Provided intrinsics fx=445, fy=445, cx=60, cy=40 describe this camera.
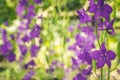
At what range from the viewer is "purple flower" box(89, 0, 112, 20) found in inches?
75.7

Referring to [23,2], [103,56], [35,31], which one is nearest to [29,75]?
[35,31]

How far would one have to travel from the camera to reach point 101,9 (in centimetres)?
193

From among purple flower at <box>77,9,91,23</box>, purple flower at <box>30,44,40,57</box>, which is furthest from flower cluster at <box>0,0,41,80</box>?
purple flower at <box>77,9,91,23</box>

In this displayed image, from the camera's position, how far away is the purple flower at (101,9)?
1.92m

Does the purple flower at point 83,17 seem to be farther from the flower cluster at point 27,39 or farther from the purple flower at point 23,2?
the purple flower at point 23,2

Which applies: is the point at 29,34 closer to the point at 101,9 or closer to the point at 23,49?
the point at 23,49

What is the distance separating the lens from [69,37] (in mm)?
4254

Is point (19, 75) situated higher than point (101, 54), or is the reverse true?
point (101, 54)

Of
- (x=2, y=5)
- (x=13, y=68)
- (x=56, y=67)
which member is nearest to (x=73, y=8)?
(x=2, y=5)

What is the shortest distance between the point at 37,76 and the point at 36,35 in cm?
72

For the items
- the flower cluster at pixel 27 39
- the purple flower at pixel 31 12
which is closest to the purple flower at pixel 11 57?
the flower cluster at pixel 27 39

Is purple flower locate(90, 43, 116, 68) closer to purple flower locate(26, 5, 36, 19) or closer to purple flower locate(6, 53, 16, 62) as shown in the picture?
purple flower locate(26, 5, 36, 19)

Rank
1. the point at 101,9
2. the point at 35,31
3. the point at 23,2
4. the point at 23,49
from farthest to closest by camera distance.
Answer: the point at 23,49 → the point at 23,2 → the point at 35,31 → the point at 101,9

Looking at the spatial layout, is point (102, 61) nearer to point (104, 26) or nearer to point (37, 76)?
point (104, 26)
